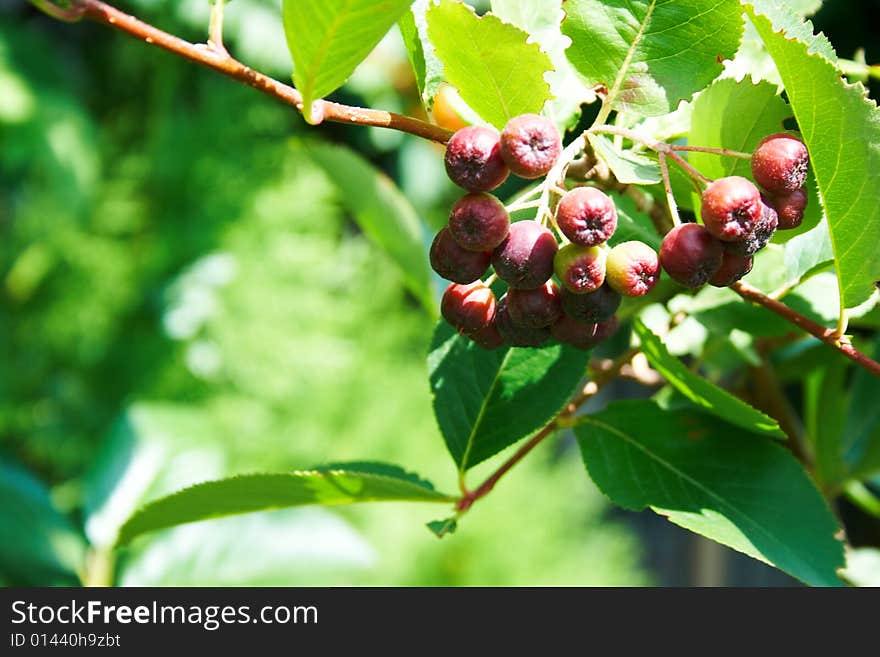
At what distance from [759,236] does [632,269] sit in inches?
1.8

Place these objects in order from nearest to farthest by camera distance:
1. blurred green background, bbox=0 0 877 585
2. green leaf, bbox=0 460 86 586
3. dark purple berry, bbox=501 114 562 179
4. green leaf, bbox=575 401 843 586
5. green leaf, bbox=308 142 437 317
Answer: dark purple berry, bbox=501 114 562 179
green leaf, bbox=575 401 843 586
green leaf, bbox=308 142 437 317
green leaf, bbox=0 460 86 586
blurred green background, bbox=0 0 877 585

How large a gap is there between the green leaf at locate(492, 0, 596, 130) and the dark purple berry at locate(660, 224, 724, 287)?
8cm

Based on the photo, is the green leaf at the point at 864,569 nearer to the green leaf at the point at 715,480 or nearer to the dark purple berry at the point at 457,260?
the green leaf at the point at 715,480

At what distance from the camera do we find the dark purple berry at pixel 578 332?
1.25 ft

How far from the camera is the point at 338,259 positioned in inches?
81.4

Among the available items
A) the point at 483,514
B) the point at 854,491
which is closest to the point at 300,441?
the point at 483,514

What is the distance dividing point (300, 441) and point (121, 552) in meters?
0.99

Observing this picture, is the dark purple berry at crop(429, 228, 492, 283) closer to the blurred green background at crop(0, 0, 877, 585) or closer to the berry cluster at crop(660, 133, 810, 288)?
the berry cluster at crop(660, 133, 810, 288)

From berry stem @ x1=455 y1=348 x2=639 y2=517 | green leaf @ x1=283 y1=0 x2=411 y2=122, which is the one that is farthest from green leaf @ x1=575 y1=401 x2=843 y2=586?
green leaf @ x1=283 y1=0 x2=411 y2=122

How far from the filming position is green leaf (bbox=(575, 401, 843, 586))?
45 centimetres

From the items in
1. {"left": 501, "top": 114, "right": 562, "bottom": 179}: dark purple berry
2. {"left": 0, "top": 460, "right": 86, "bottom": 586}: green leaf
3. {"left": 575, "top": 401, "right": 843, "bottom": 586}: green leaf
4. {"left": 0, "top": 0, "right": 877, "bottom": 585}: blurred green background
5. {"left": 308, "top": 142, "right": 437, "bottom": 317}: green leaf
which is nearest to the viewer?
{"left": 501, "top": 114, "right": 562, "bottom": 179}: dark purple berry

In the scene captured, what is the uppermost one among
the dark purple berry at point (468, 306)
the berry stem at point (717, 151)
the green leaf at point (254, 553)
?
the green leaf at point (254, 553)

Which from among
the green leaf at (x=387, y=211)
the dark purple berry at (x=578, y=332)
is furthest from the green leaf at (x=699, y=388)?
the green leaf at (x=387, y=211)

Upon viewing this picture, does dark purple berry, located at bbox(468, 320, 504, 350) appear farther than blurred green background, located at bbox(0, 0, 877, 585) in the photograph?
No
